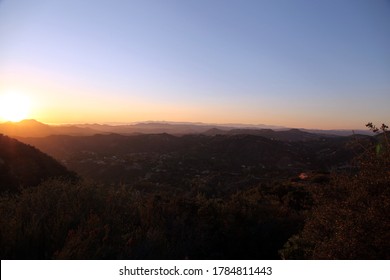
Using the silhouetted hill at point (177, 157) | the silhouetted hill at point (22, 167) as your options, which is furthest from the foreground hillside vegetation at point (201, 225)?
the silhouetted hill at point (177, 157)

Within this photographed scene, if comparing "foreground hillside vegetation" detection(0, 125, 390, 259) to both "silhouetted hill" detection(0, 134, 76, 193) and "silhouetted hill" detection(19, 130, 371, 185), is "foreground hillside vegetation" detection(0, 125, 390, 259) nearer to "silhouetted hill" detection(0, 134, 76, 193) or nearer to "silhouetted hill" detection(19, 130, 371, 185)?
"silhouetted hill" detection(0, 134, 76, 193)

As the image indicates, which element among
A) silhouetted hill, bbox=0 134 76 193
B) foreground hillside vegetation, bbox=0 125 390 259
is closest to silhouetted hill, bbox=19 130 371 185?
silhouetted hill, bbox=0 134 76 193

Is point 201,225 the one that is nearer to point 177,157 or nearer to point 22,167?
point 22,167

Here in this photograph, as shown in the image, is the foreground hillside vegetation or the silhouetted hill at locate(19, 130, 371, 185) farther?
the silhouetted hill at locate(19, 130, 371, 185)

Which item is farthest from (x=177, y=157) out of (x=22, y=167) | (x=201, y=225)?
(x=201, y=225)

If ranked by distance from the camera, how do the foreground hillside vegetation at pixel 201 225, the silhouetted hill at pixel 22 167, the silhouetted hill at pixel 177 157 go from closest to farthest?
the foreground hillside vegetation at pixel 201 225 < the silhouetted hill at pixel 22 167 < the silhouetted hill at pixel 177 157

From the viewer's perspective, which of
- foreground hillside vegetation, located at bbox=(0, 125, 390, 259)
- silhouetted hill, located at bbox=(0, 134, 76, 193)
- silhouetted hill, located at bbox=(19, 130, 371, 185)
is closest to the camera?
foreground hillside vegetation, located at bbox=(0, 125, 390, 259)

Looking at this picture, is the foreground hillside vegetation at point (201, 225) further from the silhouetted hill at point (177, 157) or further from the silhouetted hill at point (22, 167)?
the silhouetted hill at point (177, 157)
